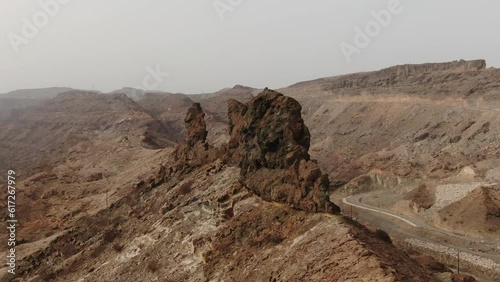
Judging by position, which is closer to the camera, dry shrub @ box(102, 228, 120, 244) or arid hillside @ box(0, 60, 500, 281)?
arid hillside @ box(0, 60, 500, 281)

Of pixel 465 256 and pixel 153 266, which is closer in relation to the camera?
pixel 153 266

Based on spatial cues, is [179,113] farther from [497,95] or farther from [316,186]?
[316,186]

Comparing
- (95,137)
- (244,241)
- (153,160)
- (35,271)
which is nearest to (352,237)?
(244,241)

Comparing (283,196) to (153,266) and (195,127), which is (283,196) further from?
(195,127)

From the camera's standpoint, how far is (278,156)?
65.7 ft

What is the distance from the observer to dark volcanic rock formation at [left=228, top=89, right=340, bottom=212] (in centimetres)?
1683

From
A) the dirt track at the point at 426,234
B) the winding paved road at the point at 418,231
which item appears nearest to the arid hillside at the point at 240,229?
the dirt track at the point at 426,234

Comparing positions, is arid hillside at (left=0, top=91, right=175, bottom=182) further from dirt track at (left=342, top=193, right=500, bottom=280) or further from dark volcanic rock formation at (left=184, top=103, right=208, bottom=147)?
dirt track at (left=342, top=193, right=500, bottom=280)

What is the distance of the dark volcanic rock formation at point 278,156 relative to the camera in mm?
16828

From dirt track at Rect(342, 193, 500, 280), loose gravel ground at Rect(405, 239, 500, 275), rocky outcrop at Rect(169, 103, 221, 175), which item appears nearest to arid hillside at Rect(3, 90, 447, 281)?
rocky outcrop at Rect(169, 103, 221, 175)

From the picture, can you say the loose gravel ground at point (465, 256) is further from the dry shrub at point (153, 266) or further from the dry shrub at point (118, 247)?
the dry shrub at point (118, 247)

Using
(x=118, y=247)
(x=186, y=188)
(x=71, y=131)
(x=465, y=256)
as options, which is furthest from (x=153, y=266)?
(x=71, y=131)

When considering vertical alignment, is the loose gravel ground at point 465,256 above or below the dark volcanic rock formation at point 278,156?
below

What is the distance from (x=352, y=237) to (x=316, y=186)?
347 cm
